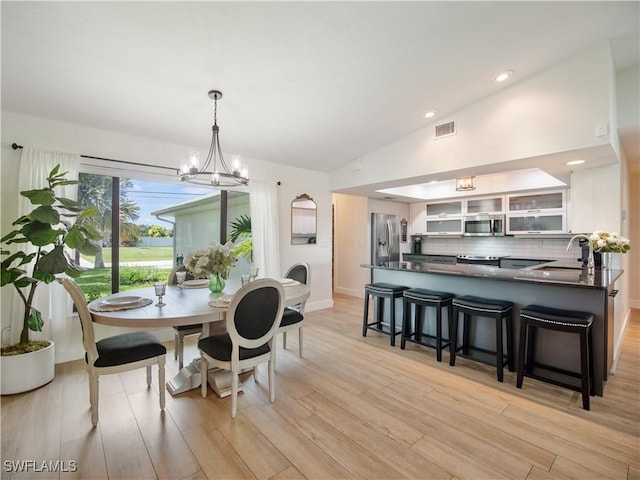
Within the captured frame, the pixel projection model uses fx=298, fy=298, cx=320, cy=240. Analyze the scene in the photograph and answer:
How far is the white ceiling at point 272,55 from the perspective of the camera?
6.66ft

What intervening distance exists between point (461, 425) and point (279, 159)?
3949 mm

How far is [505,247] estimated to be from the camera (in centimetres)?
598

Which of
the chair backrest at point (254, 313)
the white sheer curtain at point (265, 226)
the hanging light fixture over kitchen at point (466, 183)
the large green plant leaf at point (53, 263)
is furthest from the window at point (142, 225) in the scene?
the hanging light fixture over kitchen at point (466, 183)

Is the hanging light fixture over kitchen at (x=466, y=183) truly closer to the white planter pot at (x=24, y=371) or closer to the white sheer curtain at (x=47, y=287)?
the white sheer curtain at (x=47, y=287)

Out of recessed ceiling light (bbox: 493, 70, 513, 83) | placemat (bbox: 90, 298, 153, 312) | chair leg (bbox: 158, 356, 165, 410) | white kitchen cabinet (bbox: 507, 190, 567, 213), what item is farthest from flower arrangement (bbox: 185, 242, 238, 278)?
white kitchen cabinet (bbox: 507, 190, 567, 213)

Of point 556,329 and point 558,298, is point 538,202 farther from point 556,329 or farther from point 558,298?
point 556,329

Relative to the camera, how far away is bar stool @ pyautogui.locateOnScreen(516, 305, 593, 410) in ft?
7.38

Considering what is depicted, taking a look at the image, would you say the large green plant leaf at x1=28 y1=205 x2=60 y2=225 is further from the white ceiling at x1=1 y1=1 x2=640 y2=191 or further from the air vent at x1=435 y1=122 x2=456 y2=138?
the air vent at x1=435 y1=122 x2=456 y2=138

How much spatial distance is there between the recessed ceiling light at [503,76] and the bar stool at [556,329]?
2.27 m

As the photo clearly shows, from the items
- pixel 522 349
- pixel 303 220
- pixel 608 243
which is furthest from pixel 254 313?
pixel 608 243

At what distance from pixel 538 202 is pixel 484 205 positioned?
2.95ft

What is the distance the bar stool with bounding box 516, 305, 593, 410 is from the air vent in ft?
7.18

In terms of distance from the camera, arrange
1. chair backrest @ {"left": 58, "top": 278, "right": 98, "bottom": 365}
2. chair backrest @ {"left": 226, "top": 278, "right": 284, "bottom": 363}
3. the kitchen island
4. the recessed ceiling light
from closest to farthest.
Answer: chair backrest @ {"left": 58, "top": 278, "right": 98, "bottom": 365} → chair backrest @ {"left": 226, "top": 278, "right": 284, "bottom": 363} → the kitchen island → the recessed ceiling light

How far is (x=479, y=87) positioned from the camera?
3182mm
